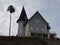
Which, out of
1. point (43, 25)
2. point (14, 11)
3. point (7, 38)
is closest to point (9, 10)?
point (14, 11)

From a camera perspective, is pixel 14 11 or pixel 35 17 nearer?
pixel 14 11

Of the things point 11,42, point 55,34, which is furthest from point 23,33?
point 11,42

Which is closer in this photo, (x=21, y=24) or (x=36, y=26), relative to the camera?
(x=36, y=26)

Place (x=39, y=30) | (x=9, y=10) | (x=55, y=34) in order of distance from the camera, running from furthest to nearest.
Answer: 1. (x=39, y=30)
2. (x=55, y=34)
3. (x=9, y=10)

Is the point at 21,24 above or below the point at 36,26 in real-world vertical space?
above

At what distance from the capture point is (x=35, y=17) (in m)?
52.8

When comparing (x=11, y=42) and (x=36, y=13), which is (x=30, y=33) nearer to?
(x=36, y=13)

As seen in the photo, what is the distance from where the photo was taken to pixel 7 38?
24.3m

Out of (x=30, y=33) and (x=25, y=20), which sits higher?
(x=25, y=20)

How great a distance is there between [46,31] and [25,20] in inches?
273

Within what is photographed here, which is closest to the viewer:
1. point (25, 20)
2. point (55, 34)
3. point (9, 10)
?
point (9, 10)

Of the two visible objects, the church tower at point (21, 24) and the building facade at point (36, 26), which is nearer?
the building facade at point (36, 26)

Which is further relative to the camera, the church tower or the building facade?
the church tower

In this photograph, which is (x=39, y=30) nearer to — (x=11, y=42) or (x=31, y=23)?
(x=31, y=23)
